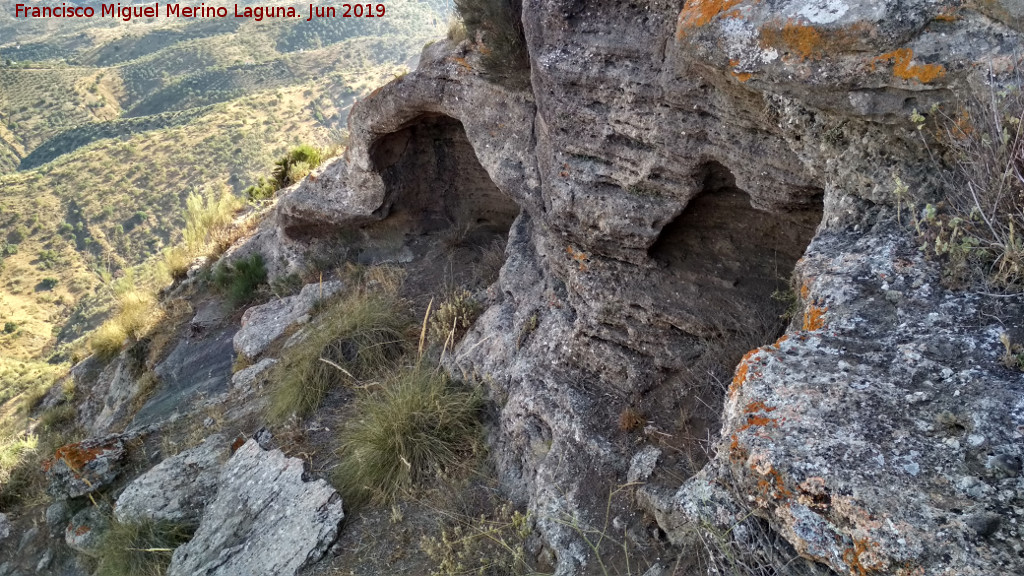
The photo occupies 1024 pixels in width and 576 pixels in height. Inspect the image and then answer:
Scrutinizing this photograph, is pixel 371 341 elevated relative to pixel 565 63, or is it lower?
lower

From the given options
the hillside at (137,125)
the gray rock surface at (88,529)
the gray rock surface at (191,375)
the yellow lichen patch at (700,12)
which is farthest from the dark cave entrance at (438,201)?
the hillside at (137,125)

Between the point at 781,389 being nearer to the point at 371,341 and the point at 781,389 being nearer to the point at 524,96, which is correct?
the point at 524,96

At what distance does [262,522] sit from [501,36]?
378cm

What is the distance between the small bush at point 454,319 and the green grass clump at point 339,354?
1.27 ft

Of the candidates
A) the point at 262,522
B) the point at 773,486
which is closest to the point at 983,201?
the point at 773,486

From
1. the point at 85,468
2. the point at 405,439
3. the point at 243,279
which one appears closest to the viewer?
the point at 405,439

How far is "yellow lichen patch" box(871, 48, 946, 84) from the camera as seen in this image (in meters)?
2.11

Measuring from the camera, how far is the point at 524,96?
479 cm

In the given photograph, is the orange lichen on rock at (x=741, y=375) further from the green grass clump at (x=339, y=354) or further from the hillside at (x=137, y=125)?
the hillside at (x=137, y=125)

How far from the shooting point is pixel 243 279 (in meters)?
8.07

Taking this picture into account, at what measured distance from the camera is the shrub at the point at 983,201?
6.07 ft

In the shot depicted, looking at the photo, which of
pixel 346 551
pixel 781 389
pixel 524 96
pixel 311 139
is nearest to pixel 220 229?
pixel 524 96

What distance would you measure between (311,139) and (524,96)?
41863mm

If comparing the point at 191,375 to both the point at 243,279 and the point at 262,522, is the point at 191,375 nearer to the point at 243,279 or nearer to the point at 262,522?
the point at 243,279
